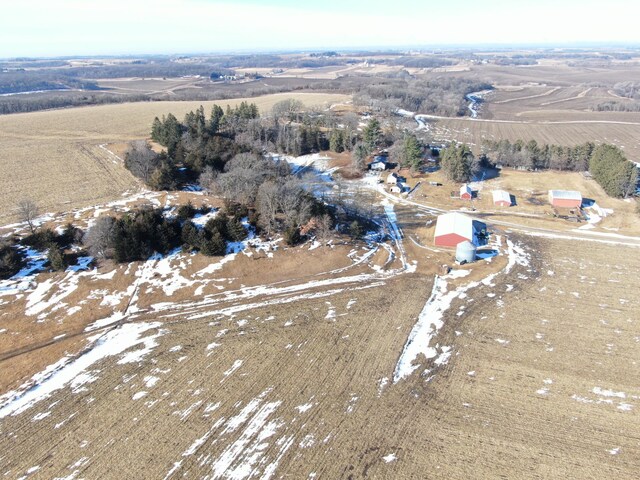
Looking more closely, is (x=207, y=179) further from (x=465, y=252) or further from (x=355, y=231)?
(x=465, y=252)

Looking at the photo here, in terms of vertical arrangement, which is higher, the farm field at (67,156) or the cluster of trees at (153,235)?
the farm field at (67,156)

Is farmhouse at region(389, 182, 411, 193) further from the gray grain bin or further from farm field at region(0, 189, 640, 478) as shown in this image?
farm field at region(0, 189, 640, 478)

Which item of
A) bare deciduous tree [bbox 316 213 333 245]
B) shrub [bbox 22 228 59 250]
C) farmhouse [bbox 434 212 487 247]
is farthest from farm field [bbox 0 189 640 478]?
shrub [bbox 22 228 59 250]

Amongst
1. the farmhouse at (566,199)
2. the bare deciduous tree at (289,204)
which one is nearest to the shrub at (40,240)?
the bare deciduous tree at (289,204)

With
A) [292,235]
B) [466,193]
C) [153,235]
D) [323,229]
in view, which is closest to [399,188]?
[466,193]

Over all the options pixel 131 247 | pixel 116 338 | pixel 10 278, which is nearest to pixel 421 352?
pixel 116 338

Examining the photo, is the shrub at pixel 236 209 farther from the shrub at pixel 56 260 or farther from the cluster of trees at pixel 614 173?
the cluster of trees at pixel 614 173

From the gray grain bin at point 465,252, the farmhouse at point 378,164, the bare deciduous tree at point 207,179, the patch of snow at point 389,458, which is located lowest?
the patch of snow at point 389,458
